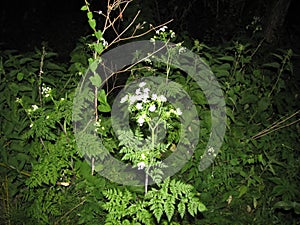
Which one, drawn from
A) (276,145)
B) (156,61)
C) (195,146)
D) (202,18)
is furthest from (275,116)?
(202,18)

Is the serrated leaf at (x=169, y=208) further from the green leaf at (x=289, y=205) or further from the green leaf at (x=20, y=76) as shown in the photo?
the green leaf at (x=20, y=76)

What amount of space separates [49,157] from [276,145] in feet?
5.32

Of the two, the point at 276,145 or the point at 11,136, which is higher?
the point at 11,136

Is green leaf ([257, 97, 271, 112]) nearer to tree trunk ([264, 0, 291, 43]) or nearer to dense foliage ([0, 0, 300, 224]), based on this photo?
dense foliage ([0, 0, 300, 224])

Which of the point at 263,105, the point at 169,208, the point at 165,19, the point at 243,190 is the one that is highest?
the point at 169,208

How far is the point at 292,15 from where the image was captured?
937cm

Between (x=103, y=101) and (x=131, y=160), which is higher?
(x=103, y=101)

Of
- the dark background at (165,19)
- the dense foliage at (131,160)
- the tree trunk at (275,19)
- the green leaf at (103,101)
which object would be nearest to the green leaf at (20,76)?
the dense foliage at (131,160)

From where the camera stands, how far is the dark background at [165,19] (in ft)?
14.9

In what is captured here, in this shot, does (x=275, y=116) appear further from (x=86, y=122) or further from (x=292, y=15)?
(x=292, y=15)

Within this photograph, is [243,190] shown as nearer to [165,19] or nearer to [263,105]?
[263,105]

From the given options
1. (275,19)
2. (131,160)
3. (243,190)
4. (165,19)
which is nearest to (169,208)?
(131,160)

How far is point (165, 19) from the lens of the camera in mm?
6074

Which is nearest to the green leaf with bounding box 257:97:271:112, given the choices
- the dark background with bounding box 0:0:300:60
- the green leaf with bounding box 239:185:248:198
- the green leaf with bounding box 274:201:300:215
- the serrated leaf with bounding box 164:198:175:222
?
the green leaf with bounding box 239:185:248:198
